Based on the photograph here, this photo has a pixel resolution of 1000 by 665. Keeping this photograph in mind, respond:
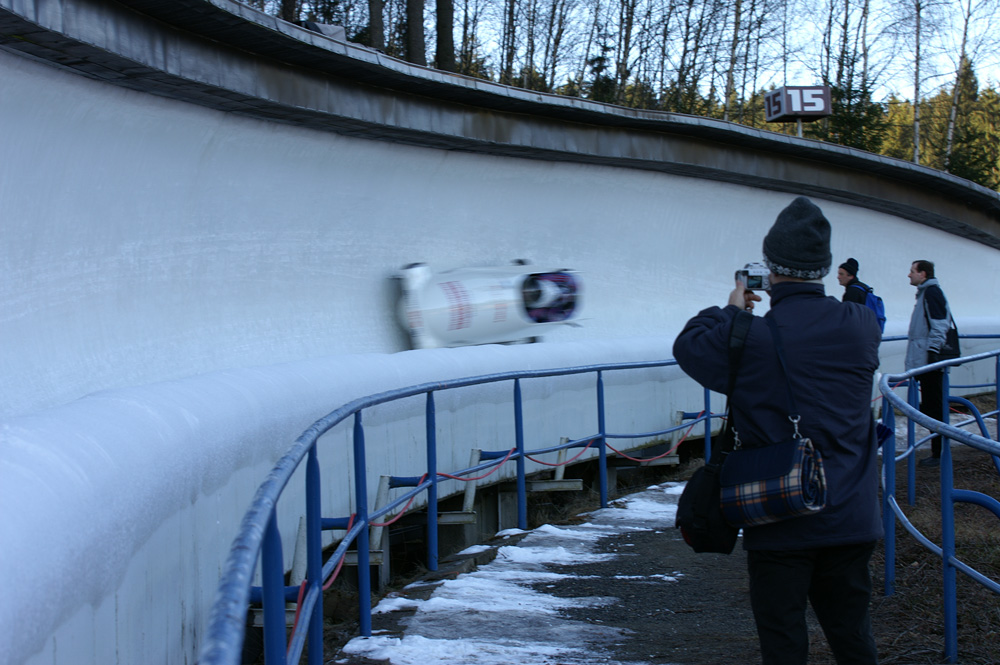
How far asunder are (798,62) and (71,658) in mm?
32548

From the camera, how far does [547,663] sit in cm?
320

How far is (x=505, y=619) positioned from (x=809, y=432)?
174 centimetres

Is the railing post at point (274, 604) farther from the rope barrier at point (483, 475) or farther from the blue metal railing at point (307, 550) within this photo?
the rope barrier at point (483, 475)

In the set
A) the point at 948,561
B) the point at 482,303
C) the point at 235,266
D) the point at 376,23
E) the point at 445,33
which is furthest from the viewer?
the point at 376,23

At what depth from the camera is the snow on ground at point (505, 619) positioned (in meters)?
Answer: 3.28

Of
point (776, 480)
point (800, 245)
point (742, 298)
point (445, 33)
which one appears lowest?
point (776, 480)

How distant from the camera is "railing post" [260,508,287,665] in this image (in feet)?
5.78

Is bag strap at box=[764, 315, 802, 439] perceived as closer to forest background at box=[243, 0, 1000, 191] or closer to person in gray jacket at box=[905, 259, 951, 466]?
person in gray jacket at box=[905, 259, 951, 466]

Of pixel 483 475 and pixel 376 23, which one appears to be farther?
pixel 376 23

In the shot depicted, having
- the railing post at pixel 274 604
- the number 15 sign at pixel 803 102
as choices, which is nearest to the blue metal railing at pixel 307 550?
the railing post at pixel 274 604

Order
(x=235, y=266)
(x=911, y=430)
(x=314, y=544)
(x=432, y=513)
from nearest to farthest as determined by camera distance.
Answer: (x=314, y=544), (x=432, y=513), (x=911, y=430), (x=235, y=266)

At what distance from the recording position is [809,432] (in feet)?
7.70

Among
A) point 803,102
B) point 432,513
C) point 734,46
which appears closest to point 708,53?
point 734,46

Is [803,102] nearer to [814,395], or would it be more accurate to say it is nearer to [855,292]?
[855,292]
